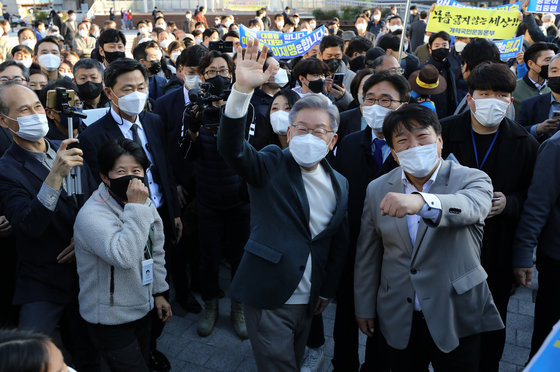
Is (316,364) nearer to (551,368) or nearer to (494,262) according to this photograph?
(494,262)

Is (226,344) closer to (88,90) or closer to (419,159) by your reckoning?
(419,159)

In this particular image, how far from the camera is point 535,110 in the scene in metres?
4.25

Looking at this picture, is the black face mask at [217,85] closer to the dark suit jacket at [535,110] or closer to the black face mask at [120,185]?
the black face mask at [120,185]

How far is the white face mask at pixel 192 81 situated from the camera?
503 cm

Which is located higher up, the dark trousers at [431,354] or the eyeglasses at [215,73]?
the eyeglasses at [215,73]

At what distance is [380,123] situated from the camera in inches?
127

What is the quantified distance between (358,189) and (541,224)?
3.73 feet

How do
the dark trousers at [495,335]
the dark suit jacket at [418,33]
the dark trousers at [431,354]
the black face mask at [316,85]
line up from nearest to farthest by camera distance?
1. the dark trousers at [431,354]
2. the dark trousers at [495,335]
3. the black face mask at [316,85]
4. the dark suit jacket at [418,33]

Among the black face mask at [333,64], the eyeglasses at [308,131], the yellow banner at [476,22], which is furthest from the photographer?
the yellow banner at [476,22]

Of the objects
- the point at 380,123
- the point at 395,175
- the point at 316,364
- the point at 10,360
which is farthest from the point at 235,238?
the point at 10,360

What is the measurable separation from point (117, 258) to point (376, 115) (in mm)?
1884

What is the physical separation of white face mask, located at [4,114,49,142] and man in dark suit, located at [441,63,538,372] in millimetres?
2670

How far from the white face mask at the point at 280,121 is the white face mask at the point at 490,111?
141cm

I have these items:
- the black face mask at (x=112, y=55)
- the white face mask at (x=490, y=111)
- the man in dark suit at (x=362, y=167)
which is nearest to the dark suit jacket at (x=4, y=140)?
the man in dark suit at (x=362, y=167)
